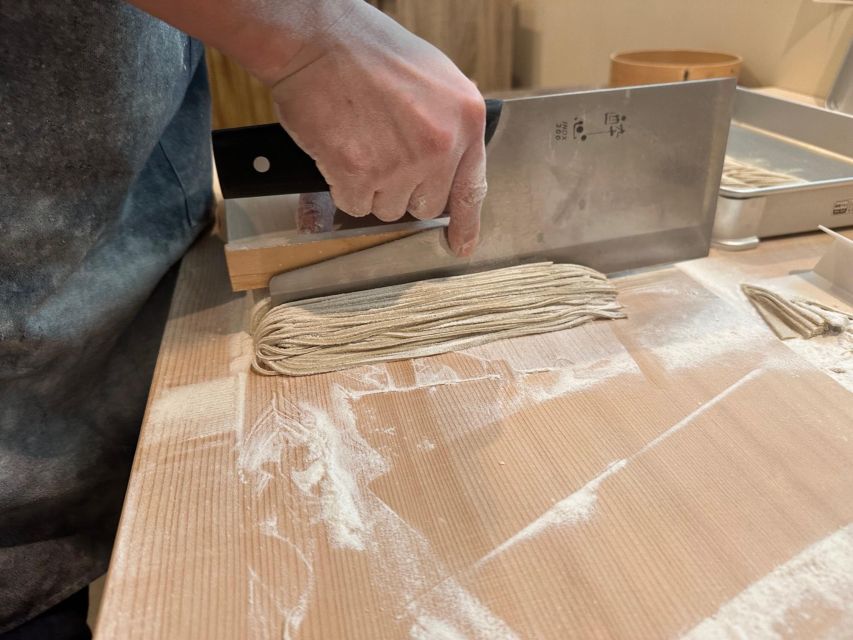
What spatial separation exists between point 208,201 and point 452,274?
1.43ft

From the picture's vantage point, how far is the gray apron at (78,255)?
51cm

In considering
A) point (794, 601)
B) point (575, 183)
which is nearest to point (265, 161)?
point (575, 183)

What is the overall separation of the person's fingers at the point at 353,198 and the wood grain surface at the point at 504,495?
17 cm

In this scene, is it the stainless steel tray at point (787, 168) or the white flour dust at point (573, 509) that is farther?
the stainless steel tray at point (787, 168)

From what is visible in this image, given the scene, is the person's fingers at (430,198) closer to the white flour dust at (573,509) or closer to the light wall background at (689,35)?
the white flour dust at (573,509)

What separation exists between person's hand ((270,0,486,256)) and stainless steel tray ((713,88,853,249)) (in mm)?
462

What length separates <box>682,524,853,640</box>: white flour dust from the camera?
385mm

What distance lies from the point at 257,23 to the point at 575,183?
0.40 metres

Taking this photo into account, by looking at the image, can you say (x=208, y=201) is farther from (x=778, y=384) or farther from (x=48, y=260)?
(x=778, y=384)

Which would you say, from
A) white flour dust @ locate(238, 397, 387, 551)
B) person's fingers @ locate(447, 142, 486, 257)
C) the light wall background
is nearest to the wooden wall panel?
the light wall background

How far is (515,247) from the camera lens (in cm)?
71

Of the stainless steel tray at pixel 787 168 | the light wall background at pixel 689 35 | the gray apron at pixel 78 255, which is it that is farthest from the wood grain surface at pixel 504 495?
the light wall background at pixel 689 35

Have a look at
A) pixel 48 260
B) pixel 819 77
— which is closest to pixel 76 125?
pixel 48 260

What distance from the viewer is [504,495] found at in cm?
48
